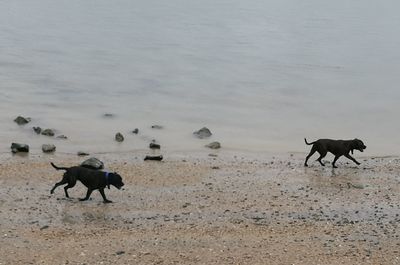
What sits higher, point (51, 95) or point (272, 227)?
point (51, 95)

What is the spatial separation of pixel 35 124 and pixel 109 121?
2.74m

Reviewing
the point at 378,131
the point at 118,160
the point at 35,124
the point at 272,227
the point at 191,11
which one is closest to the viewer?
the point at 272,227

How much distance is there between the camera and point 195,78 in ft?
121

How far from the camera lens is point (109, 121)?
25656 millimetres

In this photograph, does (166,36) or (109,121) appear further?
(166,36)

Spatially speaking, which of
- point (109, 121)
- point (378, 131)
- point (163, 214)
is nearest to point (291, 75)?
point (378, 131)

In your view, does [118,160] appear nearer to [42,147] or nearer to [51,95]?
[42,147]

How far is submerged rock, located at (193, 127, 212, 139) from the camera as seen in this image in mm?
23547

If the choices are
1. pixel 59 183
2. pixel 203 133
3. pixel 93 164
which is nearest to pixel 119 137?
pixel 203 133

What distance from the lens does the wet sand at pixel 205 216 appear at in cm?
1202

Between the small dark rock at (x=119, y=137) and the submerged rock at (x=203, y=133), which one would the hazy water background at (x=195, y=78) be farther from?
the submerged rock at (x=203, y=133)

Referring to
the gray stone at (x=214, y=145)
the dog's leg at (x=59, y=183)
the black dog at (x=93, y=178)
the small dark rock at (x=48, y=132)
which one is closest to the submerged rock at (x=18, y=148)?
the small dark rock at (x=48, y=132)

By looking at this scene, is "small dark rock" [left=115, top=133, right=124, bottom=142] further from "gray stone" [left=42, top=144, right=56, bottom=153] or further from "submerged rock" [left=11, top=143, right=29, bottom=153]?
"submerged rock" [left=11, top=143, right=29, bottom=153]

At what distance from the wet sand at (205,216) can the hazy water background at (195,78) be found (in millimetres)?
4204
